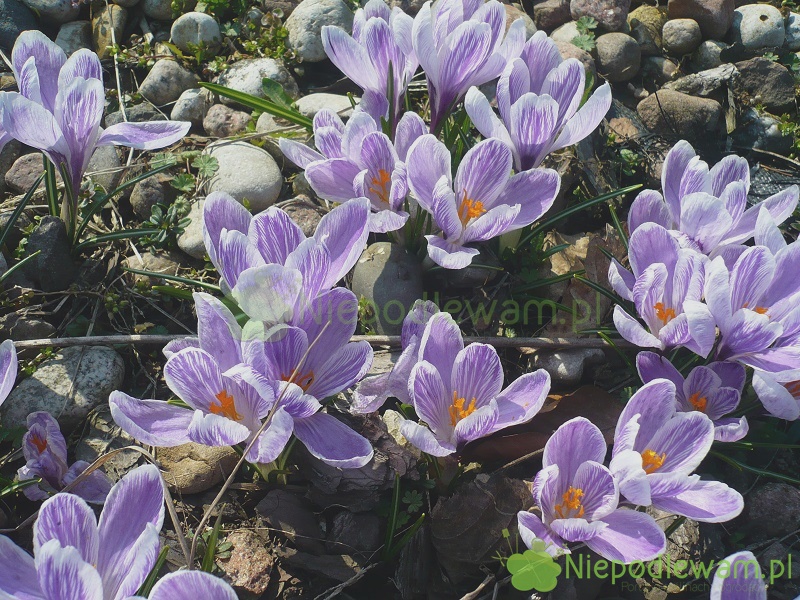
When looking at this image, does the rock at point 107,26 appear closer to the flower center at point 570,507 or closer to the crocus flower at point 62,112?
the crocus flower at point 62,112

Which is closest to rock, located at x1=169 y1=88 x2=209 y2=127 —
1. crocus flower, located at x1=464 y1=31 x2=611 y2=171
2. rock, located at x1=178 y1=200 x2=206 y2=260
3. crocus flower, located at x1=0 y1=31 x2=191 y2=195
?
rock, located at x1=178 y1=200 x2=206 y2=260

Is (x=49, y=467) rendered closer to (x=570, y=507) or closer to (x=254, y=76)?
(x=570, y=507)

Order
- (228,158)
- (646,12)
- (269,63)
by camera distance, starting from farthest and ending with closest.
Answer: (646,12)
(269,63)
(228,158)

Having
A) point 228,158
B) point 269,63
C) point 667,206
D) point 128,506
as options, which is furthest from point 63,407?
point 667,206

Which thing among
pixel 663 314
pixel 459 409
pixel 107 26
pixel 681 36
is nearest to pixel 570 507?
pixel 459 409

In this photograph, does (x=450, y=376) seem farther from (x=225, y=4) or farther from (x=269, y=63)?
(x=225, y=4)

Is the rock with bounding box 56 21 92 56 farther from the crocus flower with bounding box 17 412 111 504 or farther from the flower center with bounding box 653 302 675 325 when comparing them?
the flower center with bounding box 653 302 675 325

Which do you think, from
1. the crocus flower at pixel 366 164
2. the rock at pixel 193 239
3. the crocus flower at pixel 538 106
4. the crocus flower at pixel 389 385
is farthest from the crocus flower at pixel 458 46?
the rock at pixel 193 239

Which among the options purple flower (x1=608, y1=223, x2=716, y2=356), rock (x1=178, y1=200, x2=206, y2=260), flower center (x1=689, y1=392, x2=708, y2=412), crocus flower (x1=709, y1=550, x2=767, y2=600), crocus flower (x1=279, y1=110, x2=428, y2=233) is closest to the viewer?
crocus flower (x1=709, y1=550, x2=767, y2=600)
